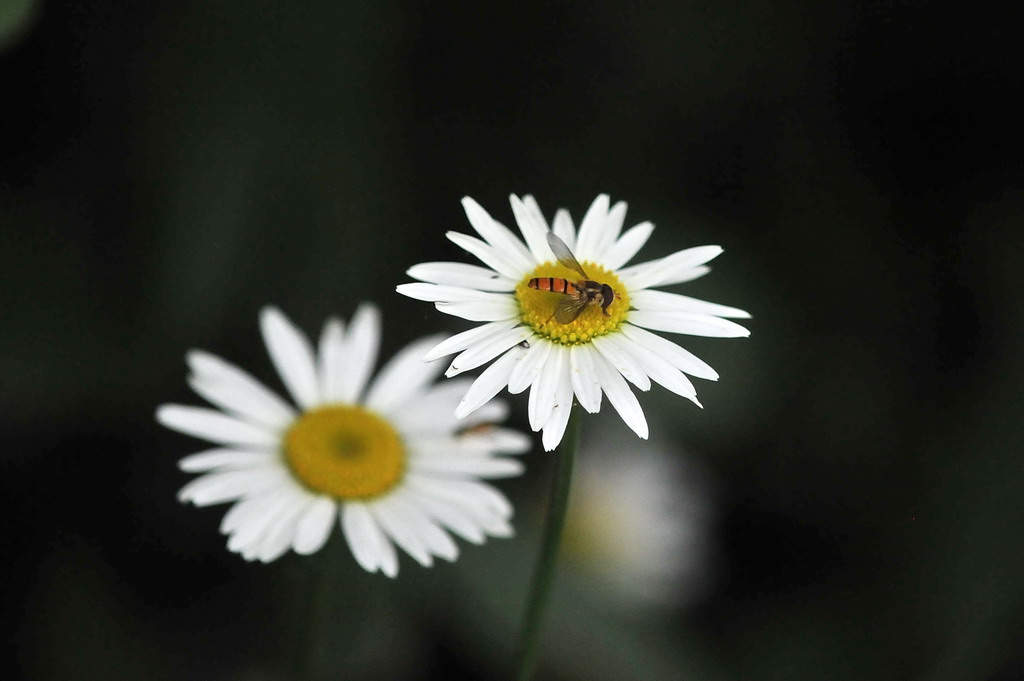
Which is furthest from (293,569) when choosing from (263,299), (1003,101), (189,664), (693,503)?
(1003,101)

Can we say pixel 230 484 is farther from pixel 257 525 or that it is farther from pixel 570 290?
pixel 570 290

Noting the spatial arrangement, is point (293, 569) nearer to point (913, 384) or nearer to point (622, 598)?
point (622, 598)

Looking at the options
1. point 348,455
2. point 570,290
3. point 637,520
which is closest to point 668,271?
point 570,290

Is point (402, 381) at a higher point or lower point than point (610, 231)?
lower

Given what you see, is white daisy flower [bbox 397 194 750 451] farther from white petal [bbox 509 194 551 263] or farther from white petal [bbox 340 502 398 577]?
white petal [bbox 340 502 398 577]

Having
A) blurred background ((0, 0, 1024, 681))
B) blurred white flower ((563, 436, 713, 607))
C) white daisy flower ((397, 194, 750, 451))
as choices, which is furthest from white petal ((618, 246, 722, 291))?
blurred white flower ((563, 436, 713, 607))

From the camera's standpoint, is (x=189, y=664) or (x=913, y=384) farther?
(x=913, y=384)
